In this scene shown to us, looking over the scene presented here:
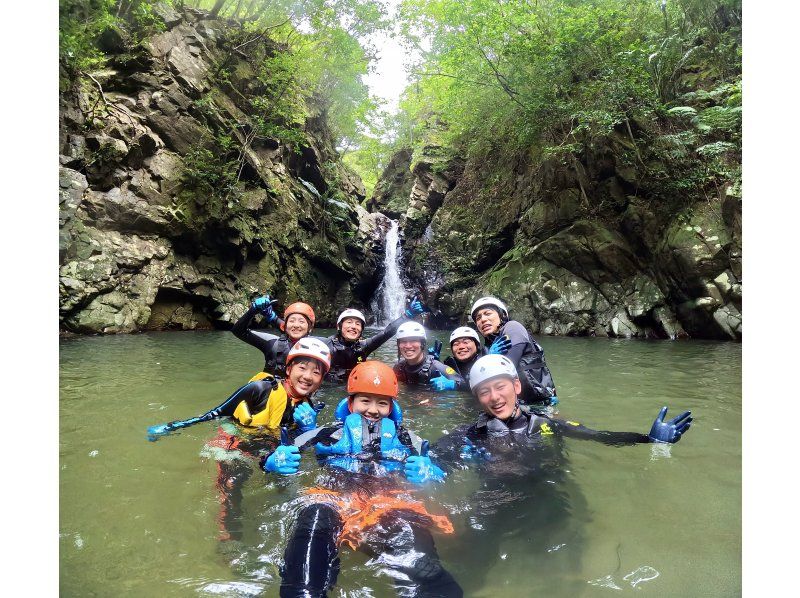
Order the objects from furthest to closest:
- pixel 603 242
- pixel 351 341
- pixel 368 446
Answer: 1. pixel 603 242
2. pixel 351 341
3. pixel 368 446

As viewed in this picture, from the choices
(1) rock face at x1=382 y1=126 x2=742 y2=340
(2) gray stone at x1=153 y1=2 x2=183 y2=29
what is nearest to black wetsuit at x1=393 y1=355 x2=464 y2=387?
(1) rock face at x1=382 y1=126 x2=742 y2=340

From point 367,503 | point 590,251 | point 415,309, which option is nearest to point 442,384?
point 415,309

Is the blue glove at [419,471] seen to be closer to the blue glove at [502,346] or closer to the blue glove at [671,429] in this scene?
the blue glove at [671,429]

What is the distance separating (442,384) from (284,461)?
392 centimetres

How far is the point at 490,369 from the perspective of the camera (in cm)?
402

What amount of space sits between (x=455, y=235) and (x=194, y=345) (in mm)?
13346

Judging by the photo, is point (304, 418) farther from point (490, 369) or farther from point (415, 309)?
point (415, 309)

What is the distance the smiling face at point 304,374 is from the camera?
4.21 metres

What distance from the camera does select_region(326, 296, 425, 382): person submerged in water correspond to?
22.3ft

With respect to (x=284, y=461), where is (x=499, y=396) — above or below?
above

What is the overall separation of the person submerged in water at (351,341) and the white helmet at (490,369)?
9.25ft

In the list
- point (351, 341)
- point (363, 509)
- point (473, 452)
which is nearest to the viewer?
point (363, 509)

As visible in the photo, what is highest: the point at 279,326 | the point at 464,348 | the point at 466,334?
the point at 279,326

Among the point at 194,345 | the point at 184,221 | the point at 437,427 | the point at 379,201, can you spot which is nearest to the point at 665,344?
the point at 437,427
